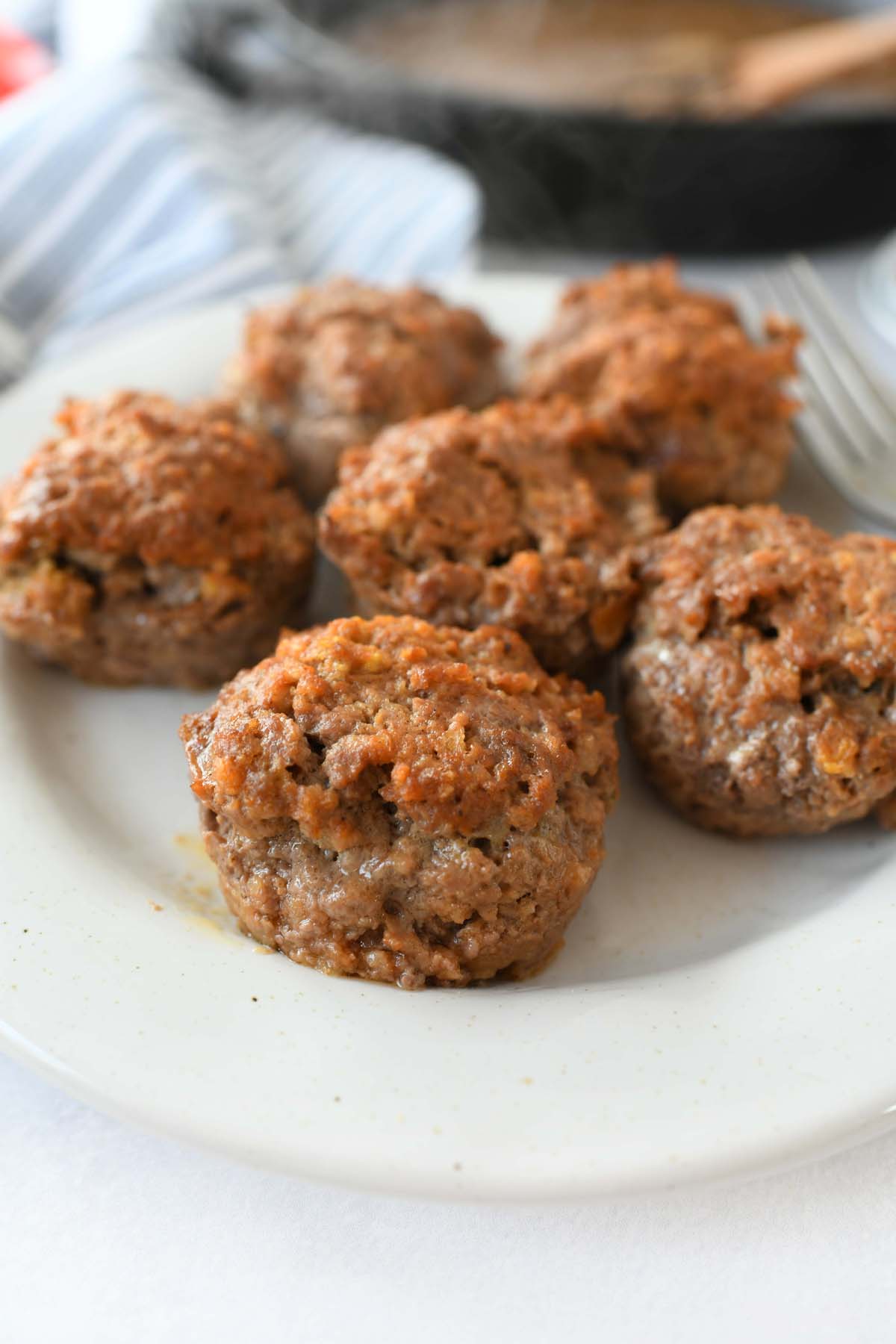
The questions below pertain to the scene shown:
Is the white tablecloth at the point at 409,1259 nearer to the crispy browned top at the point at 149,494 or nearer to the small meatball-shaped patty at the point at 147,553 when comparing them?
the small meatball-shaped patty at the point at 147,553

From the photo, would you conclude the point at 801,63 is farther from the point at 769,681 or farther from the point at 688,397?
the point at 769,681

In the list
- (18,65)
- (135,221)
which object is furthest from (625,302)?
(18,65)

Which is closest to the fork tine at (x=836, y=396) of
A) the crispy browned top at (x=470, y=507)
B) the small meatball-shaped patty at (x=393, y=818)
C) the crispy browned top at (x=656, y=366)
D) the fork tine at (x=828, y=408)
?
the fork tine at (x=828, y=408)

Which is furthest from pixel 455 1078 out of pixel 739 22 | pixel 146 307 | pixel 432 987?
pixel 739 22

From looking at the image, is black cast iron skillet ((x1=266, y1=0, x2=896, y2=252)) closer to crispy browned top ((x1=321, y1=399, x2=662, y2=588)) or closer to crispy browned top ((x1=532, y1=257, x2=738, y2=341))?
crispy browned top ((x1=532, y1=257, x2=738, y2=341))

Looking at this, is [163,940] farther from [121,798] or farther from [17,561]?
[17,561]

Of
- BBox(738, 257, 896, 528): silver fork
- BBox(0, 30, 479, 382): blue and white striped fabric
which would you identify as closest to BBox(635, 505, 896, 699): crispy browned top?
BBox(738, 257, 896, 528): silver fork
